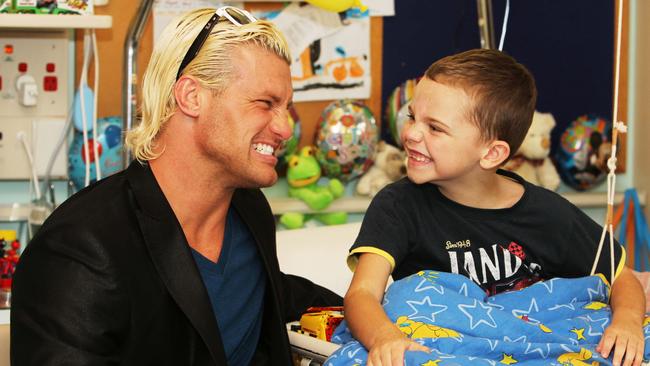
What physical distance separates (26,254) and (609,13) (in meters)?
2.29

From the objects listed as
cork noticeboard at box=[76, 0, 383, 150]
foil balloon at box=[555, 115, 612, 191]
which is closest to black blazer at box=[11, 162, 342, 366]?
cork noticeboard at box=[76, 0, 383, 150]

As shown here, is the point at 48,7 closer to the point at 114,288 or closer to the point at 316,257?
the point at 316,257

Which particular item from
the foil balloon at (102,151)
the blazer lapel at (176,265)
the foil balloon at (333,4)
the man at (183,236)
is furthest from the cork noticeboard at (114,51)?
the blazer lapel at (176,265)

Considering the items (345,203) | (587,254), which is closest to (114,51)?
(345,203)

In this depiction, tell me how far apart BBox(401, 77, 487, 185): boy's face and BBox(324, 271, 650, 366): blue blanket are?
0.23 meters

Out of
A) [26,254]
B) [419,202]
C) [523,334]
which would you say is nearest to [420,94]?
[419,202]

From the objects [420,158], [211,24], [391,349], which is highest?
[211,24]

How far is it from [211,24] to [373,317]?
598 mm

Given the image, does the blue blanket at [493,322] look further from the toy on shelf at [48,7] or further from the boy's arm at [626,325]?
the toy on shelf at [48,7]

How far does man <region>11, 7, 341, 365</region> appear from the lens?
5.21 ft

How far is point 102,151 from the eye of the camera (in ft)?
8.90

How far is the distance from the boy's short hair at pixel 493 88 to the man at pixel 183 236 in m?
0.31

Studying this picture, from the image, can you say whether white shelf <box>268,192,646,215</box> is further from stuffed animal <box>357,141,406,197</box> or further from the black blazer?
the black blazer

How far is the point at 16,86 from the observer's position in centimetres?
281
